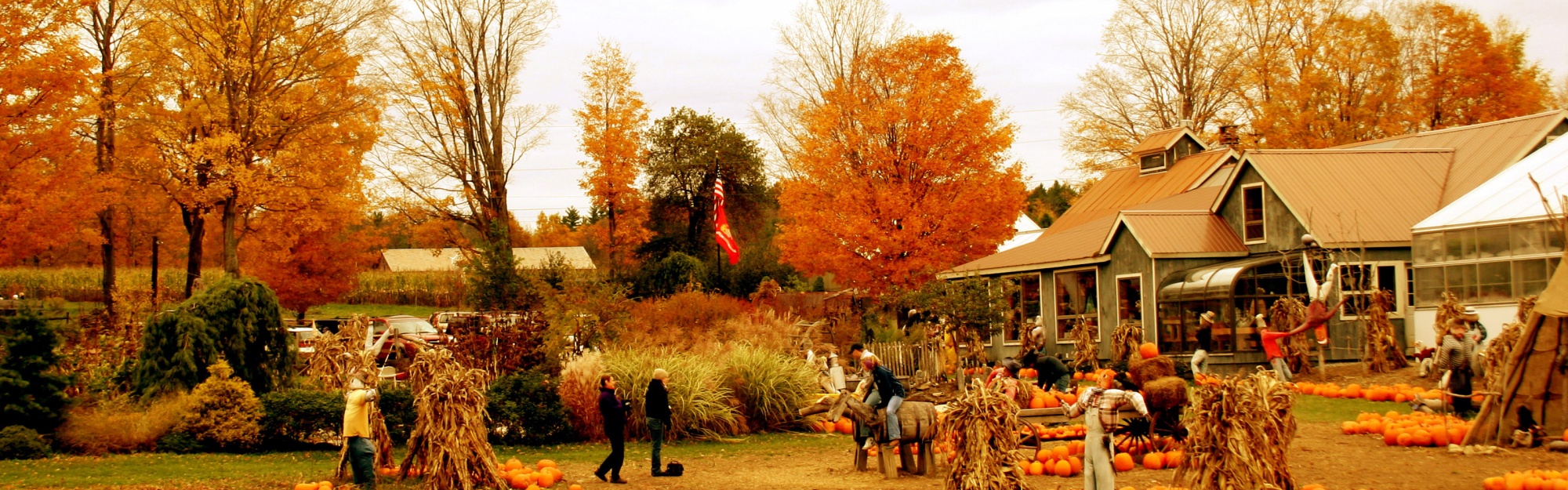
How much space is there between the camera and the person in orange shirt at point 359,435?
10953 mm

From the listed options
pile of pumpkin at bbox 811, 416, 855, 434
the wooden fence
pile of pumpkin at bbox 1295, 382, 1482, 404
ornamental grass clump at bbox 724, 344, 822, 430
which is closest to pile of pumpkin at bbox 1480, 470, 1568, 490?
pile of pumpkin at bbox 1295, 382, 1482, 404

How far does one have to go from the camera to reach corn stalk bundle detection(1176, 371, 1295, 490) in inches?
375

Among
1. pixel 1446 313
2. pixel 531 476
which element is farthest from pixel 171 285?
pixel 1446 313

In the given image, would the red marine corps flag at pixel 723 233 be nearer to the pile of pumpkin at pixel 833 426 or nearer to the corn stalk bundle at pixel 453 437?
the pile of pumpkin at pixel 833 426

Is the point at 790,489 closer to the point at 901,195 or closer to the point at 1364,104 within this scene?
the point at 901,195

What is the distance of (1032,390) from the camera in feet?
56.1

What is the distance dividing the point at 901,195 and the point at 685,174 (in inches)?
827

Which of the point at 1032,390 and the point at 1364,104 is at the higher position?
the point at 1364,104

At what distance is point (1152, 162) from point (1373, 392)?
17.5m

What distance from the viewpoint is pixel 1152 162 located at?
34219 mm

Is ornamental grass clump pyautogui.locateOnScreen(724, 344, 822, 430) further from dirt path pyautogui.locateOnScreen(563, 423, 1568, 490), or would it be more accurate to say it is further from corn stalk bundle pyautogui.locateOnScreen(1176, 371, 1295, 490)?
corn stalk bundle pyautogui.locateOnScreen(1176, 371, 1295, 490)

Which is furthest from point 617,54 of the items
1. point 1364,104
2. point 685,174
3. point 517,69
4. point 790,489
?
point 790,489

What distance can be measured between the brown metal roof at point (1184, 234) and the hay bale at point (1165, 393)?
1284 cm

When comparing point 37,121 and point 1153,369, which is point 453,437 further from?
point 37,121
